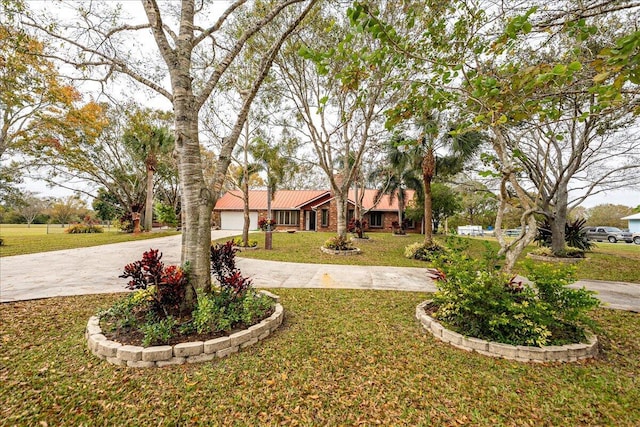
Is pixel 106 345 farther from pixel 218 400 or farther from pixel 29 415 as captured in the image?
pixel 218 400

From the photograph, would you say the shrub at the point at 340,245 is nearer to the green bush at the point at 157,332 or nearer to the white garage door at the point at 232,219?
the green bush at the point at 157,332

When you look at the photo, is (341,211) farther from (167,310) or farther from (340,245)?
(167,310)

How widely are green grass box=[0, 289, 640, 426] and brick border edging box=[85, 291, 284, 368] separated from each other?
9 cm

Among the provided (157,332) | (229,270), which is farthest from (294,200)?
(157,332)

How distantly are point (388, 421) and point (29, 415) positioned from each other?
3.18 m

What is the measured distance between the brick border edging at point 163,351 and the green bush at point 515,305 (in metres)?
3.11

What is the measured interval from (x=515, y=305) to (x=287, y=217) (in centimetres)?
2408

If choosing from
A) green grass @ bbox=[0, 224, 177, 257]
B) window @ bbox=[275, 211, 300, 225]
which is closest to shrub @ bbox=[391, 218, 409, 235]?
window @ bbox=[275, 211, 300, 225]

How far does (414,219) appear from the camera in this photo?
2311 centimetres

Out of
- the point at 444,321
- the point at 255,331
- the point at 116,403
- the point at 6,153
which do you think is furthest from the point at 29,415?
the point at 6,153

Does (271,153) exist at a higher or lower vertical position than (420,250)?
higher

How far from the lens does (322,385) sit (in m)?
2.69

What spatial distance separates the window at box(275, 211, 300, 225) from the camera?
2641 cm

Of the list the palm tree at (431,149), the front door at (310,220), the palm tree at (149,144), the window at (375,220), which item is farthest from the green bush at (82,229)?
the palm tree at (431,149)
